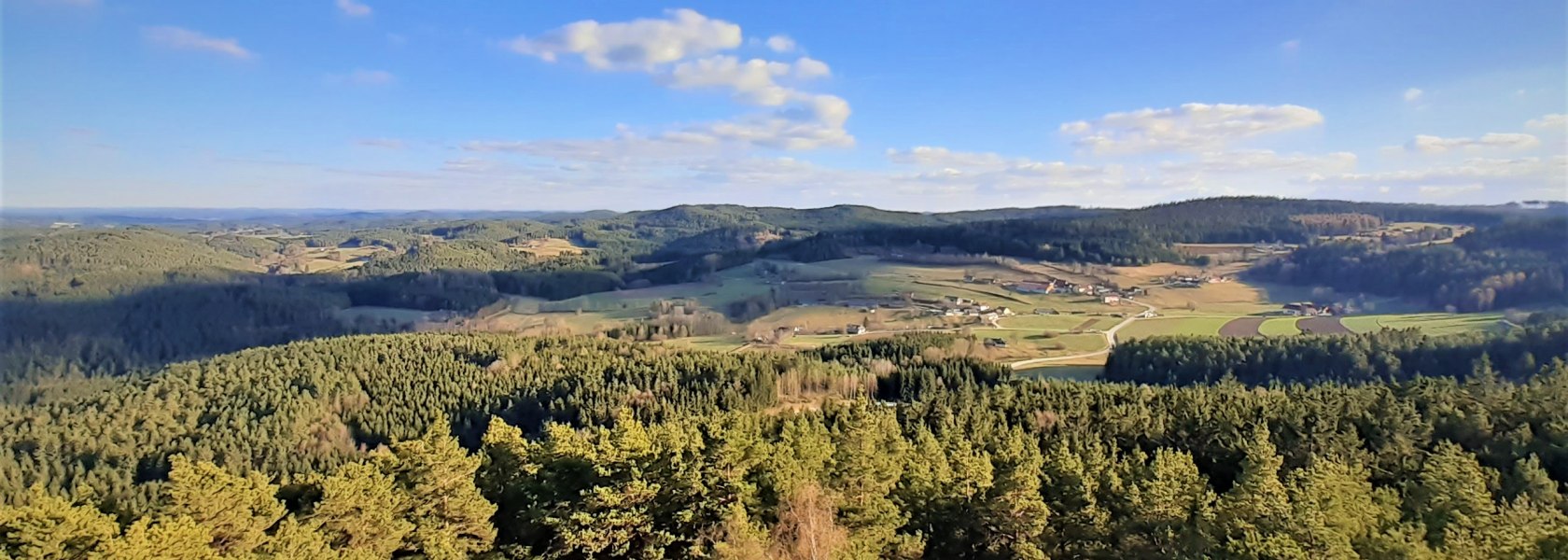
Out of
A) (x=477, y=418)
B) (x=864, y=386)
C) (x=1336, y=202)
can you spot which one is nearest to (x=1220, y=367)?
(x=864, y=386)

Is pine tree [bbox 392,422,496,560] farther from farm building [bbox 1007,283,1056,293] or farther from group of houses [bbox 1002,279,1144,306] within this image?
farm building [bbox 1007,283,1056,293]


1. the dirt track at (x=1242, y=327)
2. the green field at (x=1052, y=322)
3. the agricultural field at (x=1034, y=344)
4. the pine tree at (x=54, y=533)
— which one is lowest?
the agricultural field at (x=1034, y=344)

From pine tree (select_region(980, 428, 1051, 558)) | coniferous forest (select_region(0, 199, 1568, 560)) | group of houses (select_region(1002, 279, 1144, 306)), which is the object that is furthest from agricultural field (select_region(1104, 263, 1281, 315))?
pine tree (select_region(980, 428, 1051, 558))

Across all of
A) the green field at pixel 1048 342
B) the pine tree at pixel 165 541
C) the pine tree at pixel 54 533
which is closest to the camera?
the pine tree at pixel 165 541

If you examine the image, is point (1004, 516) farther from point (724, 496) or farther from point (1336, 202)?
point (1336, 202)

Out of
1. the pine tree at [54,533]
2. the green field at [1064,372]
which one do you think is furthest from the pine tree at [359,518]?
the green field at [1064,372]

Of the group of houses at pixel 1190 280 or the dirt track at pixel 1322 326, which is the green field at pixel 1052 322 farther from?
the group of houses at pixel 1190 280

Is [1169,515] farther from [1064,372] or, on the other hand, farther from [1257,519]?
[1064,372]
